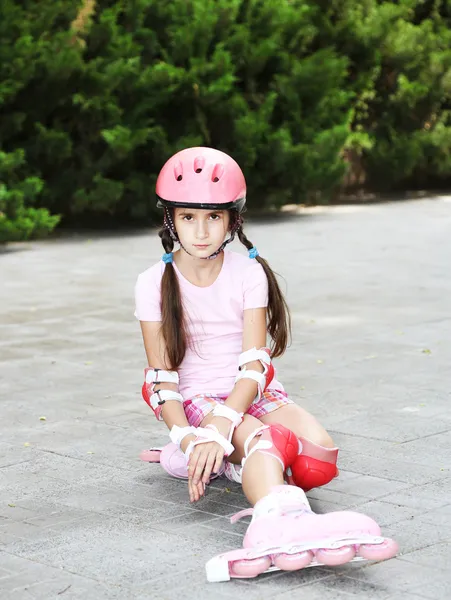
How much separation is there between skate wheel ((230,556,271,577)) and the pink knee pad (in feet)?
2.42

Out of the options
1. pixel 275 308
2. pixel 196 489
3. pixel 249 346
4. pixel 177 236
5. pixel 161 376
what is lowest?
pixel 196 489

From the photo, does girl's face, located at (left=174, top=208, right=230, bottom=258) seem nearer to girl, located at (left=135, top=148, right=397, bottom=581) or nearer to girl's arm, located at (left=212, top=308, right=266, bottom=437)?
girl, located at (left=135, top=148, right=397, bottom=581)

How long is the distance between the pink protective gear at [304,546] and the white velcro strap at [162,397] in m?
0.93

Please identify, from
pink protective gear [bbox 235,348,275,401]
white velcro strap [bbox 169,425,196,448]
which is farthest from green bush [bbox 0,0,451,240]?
white velcro strap [bbox 169,425,196,448]

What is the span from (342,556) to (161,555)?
0.64 metres

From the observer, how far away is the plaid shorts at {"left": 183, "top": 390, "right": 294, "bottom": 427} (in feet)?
15.4

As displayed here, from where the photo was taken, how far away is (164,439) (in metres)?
5.61

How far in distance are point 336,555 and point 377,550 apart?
123 mm

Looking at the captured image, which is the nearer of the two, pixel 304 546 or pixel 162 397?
pixel 304 546

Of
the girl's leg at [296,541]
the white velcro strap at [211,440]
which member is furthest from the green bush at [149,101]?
the girl's leg at [296,541]

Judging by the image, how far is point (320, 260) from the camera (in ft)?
41.7

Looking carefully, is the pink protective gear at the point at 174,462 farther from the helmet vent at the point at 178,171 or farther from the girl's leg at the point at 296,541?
the helmet vent at the point at 178,171

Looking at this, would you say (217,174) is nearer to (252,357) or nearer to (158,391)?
(252,357)

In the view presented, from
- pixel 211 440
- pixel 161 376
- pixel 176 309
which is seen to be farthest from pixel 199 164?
pixel 211 440
